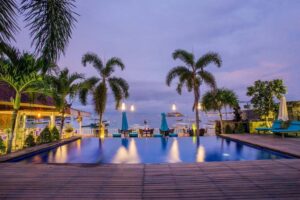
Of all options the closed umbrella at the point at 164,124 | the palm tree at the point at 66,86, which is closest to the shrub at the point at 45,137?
the palm tree at the point at 66,86

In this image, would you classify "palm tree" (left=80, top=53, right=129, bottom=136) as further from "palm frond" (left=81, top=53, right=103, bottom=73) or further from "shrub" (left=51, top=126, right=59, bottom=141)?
"shrub" (left=51, top=126, right=59, bottom=141)

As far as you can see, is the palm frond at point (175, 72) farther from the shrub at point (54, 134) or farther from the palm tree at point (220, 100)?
the shrub at point (54, 134)

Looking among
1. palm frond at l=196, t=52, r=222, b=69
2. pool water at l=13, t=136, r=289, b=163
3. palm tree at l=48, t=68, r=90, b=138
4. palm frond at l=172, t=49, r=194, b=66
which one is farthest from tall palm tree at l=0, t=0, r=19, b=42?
palm frond at l=196, t=52, r=222, b=69

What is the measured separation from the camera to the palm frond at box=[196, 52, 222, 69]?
14.4 metres

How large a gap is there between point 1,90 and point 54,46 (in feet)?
42.3

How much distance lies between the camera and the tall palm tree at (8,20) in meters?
1.91

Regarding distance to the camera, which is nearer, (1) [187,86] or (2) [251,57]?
(1) [187,86]

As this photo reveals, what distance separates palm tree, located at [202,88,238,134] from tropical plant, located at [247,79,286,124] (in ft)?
4.52

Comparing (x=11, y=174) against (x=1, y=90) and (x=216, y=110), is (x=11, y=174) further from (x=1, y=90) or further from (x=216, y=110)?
(x=216, y=110)

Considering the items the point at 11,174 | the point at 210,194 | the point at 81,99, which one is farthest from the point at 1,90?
the point at 210,194

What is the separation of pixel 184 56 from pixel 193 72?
3.97 feet

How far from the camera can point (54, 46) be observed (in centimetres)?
240

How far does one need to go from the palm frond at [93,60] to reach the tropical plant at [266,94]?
10.5m

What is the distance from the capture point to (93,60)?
15805mm
